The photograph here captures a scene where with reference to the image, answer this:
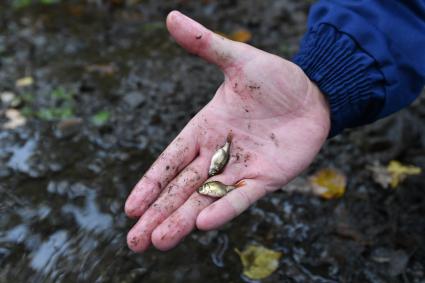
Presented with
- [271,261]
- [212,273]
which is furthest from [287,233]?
[212,273]

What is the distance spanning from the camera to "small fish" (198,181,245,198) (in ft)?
7.12

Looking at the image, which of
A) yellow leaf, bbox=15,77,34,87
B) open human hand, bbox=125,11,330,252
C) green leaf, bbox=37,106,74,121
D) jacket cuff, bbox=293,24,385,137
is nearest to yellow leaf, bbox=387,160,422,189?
jacket cuff, bbox=293,24,385,137

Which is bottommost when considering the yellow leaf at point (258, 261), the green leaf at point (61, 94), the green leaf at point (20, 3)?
the green leaf at point (20, 3)

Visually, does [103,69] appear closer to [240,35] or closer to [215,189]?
[240,35]

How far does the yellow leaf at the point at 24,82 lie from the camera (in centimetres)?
400

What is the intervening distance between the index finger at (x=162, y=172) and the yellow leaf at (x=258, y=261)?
60cm

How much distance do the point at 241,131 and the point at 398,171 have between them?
1192mm

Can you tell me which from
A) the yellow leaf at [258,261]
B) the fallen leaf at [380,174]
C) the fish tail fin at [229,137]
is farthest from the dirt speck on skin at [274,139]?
the fallen leaf at [380,174]

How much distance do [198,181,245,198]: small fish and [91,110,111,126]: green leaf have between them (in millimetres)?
1564

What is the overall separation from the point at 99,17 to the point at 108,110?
1.63 meters

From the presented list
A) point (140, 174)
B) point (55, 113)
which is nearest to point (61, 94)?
point (55, 113)

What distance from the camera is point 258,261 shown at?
2.61 metres

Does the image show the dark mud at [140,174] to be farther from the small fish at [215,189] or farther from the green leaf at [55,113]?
the small fish at [215,189]

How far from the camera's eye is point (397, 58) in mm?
2434
